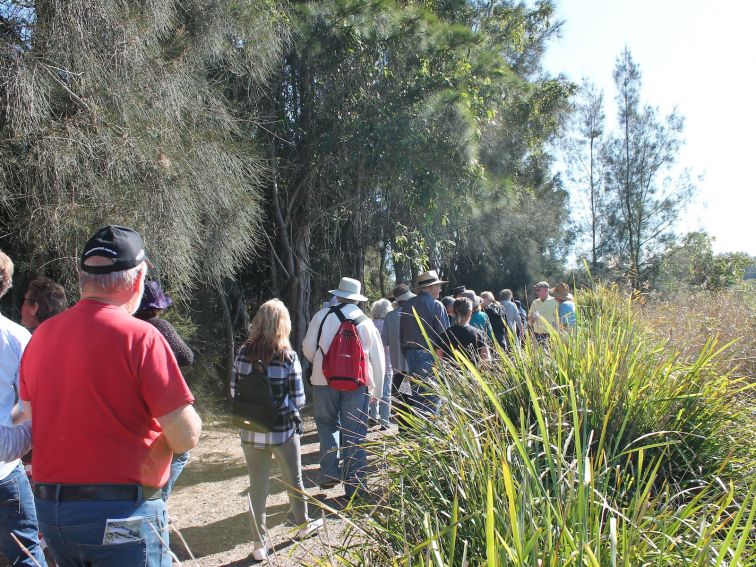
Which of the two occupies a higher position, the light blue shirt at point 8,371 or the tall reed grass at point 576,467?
the light blue shirt at point 8,371

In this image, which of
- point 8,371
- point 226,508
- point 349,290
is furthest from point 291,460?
point 8,371

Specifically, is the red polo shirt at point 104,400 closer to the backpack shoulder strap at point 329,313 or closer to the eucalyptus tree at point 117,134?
the backpack shoulder strap at point 329,313

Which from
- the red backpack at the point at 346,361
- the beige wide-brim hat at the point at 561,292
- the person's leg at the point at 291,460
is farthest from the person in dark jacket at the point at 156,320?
the beige wide-brim hat at the point at 561,292

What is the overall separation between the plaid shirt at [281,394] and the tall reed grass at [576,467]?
1492 mm

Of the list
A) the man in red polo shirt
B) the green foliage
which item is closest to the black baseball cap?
the man in red polo shirt

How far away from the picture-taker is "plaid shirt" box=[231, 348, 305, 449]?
15.3 feet

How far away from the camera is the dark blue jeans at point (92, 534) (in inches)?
89.0

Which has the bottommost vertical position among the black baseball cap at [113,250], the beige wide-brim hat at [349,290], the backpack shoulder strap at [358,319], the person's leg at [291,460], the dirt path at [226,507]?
the dirt path at [226,507]

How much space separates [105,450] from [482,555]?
135 centimetres

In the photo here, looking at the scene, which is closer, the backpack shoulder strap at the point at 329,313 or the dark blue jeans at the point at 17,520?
the dark blue jeans at the point at 17,520

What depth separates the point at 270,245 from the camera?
11.3 metres

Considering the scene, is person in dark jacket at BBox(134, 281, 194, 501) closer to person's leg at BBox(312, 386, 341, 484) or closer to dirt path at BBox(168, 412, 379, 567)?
dirt path at BBox(168, 412, 379, 567)

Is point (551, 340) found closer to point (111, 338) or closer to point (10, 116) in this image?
point (111, 338)

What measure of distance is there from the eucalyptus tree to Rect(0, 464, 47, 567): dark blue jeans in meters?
2.98
